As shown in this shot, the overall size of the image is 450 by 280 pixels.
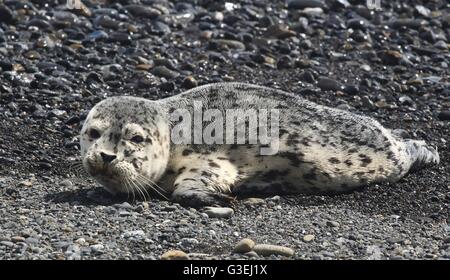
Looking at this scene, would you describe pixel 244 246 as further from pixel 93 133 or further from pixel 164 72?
pixel 164 72

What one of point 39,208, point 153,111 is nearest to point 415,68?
point 153,111

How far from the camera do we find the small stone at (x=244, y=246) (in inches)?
286

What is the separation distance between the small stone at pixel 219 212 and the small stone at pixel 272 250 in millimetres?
730

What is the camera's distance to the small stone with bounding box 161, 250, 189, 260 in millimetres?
7102

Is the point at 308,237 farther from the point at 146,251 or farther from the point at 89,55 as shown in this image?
the point at 89,55

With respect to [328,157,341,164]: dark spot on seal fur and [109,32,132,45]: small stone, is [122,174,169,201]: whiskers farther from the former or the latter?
[109,32,132,45]: small stone

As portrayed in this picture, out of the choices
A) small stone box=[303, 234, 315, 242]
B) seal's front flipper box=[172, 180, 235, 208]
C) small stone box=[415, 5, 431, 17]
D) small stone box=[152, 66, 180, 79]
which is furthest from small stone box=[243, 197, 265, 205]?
small stone box=[415, 5, 431, 17]

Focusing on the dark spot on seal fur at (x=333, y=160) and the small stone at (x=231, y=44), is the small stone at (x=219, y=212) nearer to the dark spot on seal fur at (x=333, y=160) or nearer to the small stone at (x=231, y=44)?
the dark spot on seal fur at (x=333, y=160)

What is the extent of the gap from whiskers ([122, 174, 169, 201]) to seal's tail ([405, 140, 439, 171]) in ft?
6.40

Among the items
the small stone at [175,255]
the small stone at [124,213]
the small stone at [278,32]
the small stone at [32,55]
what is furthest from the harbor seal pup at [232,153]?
the small stone at [278,32]

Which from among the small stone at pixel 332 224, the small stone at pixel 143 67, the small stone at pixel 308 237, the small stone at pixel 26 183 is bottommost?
the small stone at pixel 308 237

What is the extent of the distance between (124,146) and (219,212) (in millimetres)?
778

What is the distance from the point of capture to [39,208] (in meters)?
7.92
